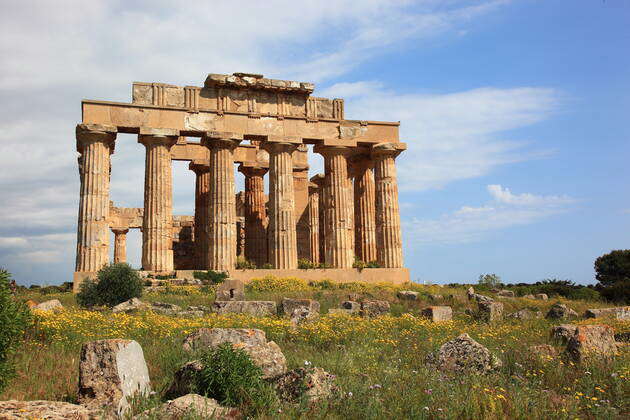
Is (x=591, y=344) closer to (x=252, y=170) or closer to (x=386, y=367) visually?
(x=386, y=367)

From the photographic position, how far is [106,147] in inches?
1142

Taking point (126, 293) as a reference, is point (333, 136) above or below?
above

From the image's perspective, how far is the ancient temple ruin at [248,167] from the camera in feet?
94.1

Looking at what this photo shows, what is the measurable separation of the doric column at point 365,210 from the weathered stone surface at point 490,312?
1724 cm

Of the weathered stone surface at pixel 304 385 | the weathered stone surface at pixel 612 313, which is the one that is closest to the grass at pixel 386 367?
the weathered stone surface at pixel 304 385

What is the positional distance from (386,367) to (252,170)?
2884 cm

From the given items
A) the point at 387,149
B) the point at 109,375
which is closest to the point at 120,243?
the point at 387,149

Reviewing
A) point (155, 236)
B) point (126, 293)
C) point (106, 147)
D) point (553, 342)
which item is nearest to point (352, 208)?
point (155, 236)

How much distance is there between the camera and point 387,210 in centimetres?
3328

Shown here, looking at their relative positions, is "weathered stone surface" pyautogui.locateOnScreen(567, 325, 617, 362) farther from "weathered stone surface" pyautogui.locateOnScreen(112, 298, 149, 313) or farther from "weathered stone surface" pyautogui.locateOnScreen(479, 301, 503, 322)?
"weathered stone surface" pyautogui.locateOnScreen(112, 298, 149, 313)

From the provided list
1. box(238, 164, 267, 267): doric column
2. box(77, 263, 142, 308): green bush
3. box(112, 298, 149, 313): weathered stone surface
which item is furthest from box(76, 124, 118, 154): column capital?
box(112, 298, 149, 313): weathered stone surface

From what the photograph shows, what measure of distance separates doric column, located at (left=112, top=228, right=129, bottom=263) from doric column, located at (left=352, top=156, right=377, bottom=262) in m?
17.7

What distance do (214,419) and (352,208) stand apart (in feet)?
93.8

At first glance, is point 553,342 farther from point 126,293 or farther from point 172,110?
point 172,110
